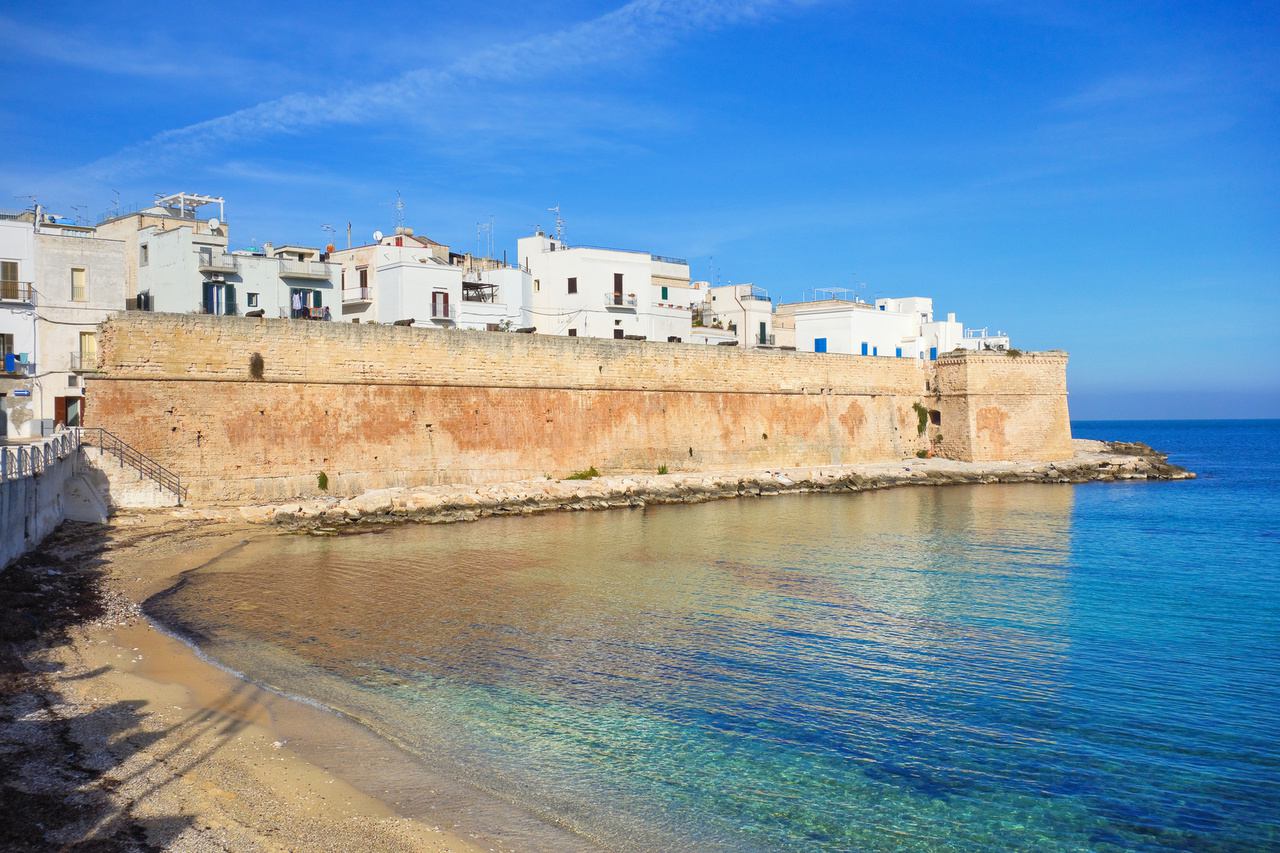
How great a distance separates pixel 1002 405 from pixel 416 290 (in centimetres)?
2116

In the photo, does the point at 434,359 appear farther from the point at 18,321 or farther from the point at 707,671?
the point at 707,671

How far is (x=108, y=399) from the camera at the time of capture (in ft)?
61.1

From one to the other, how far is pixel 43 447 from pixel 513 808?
36.6ft

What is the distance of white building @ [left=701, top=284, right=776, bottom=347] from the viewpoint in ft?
145

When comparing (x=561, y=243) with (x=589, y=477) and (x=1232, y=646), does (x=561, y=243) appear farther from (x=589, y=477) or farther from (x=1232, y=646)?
(x=1232, y=646)

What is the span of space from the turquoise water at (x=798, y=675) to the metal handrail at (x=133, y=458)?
3175mm

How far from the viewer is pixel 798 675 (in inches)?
383

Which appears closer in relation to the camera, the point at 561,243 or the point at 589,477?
the point at 589,477

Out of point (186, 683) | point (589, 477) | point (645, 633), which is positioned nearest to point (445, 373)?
point (589, 477)

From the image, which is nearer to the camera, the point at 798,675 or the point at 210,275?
the point at 798,675

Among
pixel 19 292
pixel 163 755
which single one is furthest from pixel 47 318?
pixel 163 755

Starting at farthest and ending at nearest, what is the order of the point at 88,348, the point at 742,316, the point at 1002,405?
the point at 742,316 < the point at 1002,405 < the point at 88,348

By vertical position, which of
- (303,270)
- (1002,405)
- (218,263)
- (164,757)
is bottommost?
(164,757)

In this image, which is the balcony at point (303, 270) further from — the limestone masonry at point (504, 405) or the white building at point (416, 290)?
the limestone masonry at point (504, 405)
